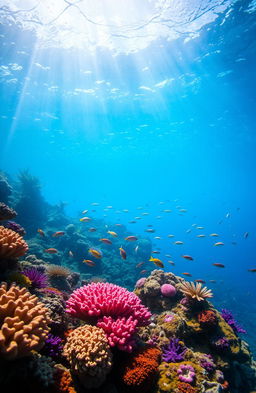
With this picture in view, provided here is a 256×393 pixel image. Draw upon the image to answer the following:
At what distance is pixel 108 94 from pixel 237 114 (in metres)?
18.8

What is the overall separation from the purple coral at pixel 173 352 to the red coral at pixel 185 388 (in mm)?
Answer: 625

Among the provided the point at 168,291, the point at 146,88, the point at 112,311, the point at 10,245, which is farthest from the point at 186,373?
the point at 146,88

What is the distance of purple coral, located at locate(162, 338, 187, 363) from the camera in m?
4.04

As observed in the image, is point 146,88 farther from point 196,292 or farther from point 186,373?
point 186,373

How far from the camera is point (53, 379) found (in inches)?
111

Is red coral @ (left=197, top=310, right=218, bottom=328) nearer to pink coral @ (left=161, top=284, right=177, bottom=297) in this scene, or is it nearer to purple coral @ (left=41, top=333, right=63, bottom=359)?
pink coral @ (left=161, top=284, right=177, bottom=297)

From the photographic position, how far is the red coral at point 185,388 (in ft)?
10.9

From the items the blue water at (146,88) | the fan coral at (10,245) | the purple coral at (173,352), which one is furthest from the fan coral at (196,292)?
the blue water at (146,88)

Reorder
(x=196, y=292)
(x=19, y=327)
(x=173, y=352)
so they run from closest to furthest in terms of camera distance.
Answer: (x=19, y=327)
(x=173, y=352)
(x=196, y=292)

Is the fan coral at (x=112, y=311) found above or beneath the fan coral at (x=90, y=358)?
above

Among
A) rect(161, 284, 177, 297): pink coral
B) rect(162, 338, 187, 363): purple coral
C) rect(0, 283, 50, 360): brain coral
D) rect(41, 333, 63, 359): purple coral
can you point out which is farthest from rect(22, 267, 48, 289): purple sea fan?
rect(161, 284, 177, 297): pink coral

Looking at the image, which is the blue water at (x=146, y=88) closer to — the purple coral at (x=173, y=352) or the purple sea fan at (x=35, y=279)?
the purple coral at (x=173, y=352)

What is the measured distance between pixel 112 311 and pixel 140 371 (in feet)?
3.14

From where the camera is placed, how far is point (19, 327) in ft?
7.78
